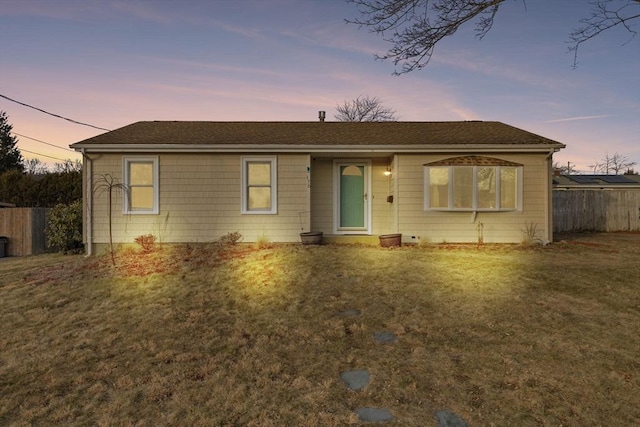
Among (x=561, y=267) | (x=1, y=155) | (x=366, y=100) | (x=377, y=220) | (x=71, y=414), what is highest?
(x=366, y=100)

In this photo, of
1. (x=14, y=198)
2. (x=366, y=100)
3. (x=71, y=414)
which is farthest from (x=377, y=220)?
(x=366, y=100)

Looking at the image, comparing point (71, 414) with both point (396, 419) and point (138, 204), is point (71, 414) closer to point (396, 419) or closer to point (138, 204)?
point (396, 419)

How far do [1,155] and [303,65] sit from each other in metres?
28.8

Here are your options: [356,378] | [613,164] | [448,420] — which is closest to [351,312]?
[356,378]

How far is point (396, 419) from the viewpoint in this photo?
102 inches

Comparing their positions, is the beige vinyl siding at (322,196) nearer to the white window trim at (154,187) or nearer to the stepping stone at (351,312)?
the white window trim at (154,187)

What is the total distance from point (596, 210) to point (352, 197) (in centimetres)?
1223

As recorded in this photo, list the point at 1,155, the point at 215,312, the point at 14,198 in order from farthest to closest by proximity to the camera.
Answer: the point at 1,155 → the point at 14,198 → the point at 215,312

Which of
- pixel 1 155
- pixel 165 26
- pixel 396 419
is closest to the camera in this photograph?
pixel 396 419

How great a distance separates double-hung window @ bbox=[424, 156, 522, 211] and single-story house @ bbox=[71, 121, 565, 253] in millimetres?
28

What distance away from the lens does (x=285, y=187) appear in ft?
31.8

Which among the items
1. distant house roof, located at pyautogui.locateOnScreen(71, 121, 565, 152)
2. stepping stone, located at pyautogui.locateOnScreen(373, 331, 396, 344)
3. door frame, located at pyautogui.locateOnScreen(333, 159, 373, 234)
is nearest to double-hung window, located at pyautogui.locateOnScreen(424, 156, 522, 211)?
distant house roof, located at pyautogui.locateOnScreen(71, 121, 565, 152)

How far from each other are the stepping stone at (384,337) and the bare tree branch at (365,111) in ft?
84.7

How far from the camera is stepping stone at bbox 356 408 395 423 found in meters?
2.59
